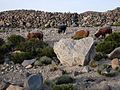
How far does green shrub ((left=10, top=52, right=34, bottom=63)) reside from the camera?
1061 inches

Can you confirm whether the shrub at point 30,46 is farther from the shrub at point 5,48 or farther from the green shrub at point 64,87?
the green shrub at point 64,87

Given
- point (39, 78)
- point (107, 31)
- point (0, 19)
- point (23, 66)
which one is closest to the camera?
point (39, 78)

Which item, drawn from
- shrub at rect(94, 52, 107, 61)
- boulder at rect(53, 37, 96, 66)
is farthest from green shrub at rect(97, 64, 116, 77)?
shrub at rect(94, 52, 107, 61)

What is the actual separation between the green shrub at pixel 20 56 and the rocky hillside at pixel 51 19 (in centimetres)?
3134

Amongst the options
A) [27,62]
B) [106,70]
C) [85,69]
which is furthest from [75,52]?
Result: [27,62]

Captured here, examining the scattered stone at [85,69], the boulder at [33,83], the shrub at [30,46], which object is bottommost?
the shrub at [30,46]

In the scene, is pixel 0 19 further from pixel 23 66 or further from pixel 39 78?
pixel 39 78

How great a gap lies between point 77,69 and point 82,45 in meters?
1.65

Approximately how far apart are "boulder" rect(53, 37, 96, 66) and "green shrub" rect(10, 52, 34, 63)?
238 centimetres

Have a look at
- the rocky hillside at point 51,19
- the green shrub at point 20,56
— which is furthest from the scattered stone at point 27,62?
the rocky hillside at point 51,19

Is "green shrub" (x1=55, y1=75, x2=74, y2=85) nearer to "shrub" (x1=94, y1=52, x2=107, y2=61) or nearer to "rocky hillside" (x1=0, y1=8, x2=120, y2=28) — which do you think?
"shrub" (x1=94, y1=52, x2=107, y2=61)

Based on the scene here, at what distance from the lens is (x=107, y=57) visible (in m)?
26.1

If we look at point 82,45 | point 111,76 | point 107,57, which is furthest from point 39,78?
point 107,57

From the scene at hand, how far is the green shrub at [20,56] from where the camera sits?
26953 mm
